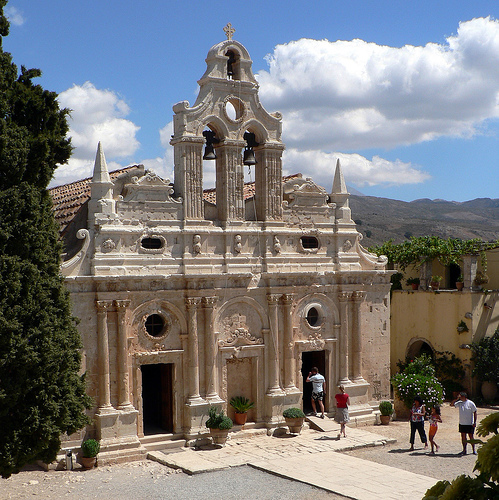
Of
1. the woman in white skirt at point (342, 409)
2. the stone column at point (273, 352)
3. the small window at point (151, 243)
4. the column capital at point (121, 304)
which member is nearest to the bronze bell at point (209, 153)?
the small window at point (151, 243)

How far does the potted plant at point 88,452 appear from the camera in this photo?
→ 19.3 metres

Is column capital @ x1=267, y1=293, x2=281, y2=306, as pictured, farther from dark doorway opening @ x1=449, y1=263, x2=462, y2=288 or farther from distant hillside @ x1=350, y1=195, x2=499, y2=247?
distant hillside @ x1=350, y1=195, x2=499, y2=247

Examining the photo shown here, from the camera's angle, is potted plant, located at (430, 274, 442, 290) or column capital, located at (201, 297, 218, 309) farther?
potted plant, located at (430, 274, 442, 290)

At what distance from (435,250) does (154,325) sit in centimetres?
1515

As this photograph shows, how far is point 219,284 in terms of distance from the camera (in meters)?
22.3

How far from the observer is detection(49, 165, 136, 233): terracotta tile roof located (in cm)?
2292

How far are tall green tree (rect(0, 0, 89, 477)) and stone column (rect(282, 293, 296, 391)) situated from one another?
8.33 metres

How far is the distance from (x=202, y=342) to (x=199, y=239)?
3.31 m

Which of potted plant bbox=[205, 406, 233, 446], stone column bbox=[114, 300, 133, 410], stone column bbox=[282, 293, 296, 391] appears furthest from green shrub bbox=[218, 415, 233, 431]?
stone column bbox=[282, 293, 296, 391]

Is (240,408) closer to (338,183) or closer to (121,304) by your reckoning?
(121,304)

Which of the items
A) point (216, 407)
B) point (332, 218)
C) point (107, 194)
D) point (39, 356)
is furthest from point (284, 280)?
point (39, 356)

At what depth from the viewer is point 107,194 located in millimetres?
20828

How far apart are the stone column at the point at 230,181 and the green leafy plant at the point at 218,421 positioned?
6235mm

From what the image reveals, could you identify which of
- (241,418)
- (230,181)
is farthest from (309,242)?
(241,418)
